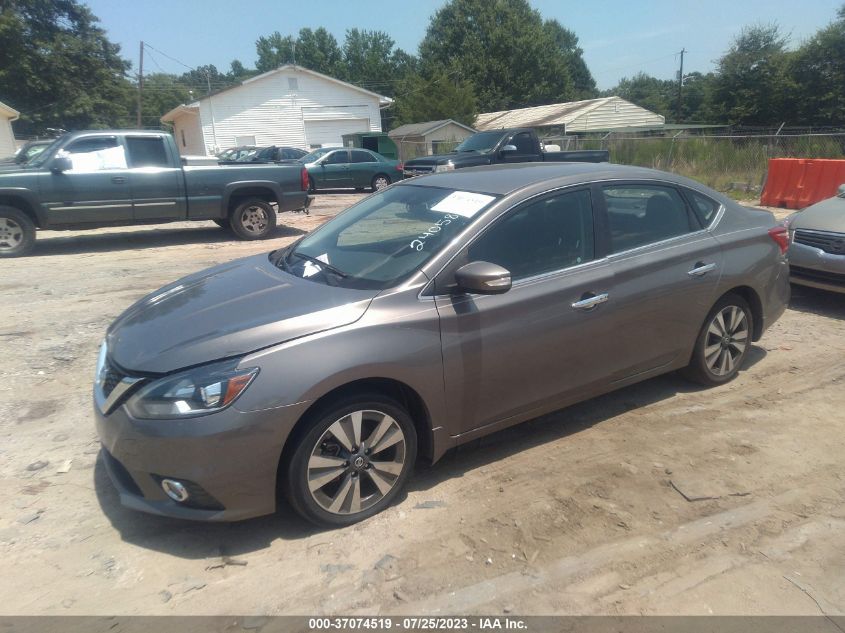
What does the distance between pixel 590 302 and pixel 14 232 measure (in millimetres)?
9844

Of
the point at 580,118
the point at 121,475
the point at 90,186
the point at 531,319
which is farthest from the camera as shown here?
the point at 580,118

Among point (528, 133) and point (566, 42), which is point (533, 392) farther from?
point (566, 42)

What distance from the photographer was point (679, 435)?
4211 millimetres

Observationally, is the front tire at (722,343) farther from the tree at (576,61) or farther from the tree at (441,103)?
the tree at (576,61)

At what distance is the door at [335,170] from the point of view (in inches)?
833

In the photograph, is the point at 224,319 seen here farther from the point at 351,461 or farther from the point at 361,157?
the point at 361,157

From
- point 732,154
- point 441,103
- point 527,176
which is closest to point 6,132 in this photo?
point 441,103

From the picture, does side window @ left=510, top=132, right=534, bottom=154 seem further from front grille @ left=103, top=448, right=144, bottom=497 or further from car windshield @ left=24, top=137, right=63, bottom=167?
front grille @ left=103, top=448, right=144, bottom=497

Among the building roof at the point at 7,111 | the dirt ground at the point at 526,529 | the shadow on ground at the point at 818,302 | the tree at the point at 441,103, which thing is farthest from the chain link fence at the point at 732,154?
the building roof at the point at 7,111

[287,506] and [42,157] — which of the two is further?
[42,157]

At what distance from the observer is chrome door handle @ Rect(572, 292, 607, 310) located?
12.6ft

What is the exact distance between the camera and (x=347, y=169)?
21.5m

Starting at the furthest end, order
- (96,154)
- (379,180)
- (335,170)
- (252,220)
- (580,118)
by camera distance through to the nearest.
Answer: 1. (580,118)
2. (379,180)
3. (335,170)
4. (252,220)
5. (96,154)

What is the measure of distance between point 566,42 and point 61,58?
227ft
